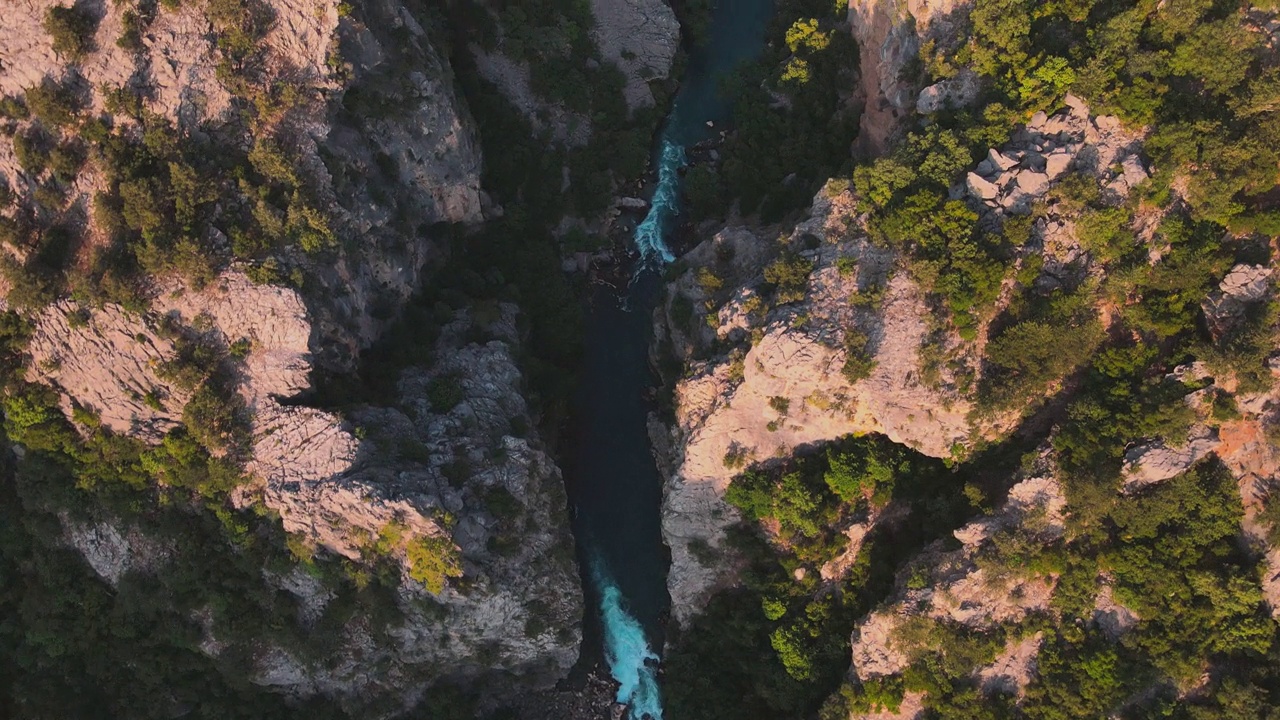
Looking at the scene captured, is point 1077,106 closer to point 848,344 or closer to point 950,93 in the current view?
point 950,93

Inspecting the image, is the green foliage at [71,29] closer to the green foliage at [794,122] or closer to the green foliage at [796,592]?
the green foliage at [794,122]

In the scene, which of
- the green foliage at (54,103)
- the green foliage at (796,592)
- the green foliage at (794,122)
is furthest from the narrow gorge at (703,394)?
the green foliage at (794,122)

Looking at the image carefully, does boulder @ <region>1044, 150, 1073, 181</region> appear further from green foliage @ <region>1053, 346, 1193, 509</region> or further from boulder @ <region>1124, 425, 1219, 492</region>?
boulder @ <region>1124, 425, 1219, 492</region>

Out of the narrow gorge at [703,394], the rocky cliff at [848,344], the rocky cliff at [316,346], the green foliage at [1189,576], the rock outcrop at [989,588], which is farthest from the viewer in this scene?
the rocky cliff at [848,344]

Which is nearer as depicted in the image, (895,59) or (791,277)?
(791,277)

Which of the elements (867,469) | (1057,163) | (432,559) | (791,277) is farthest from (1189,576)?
(432,559)

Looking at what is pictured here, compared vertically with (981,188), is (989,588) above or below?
below
